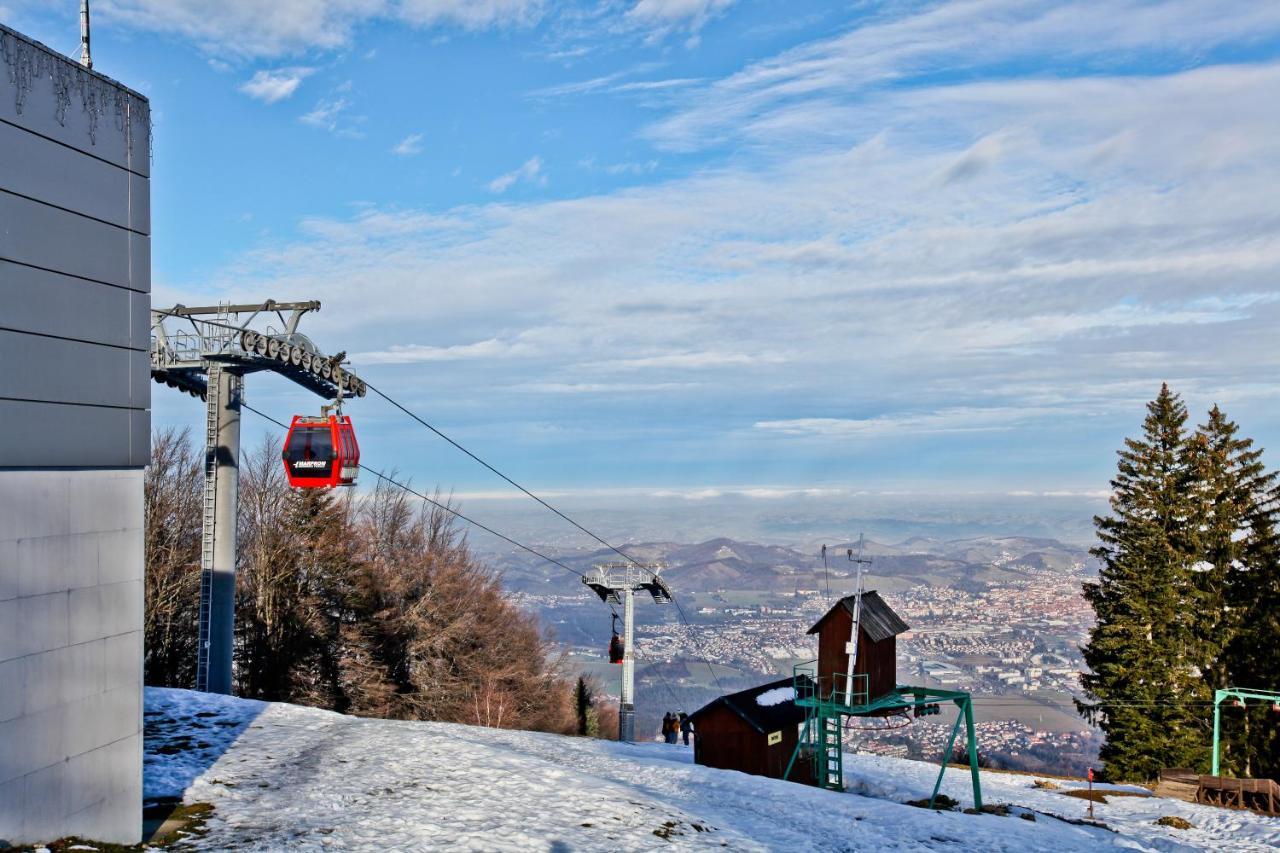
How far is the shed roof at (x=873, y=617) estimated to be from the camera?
2812 cm

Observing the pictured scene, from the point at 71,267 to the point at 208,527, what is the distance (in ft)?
49.8

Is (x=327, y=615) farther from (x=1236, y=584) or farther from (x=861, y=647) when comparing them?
(x=1236, y=584)

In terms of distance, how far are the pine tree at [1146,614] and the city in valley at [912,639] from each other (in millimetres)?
26723

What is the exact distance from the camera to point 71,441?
11.6m

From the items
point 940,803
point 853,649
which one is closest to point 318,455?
point 853,649

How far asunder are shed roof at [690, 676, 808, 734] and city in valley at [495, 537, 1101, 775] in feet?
127

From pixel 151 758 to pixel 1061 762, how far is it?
74845 mm

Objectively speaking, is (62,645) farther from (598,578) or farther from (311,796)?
(598,578)

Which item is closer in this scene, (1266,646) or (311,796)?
(311,796)

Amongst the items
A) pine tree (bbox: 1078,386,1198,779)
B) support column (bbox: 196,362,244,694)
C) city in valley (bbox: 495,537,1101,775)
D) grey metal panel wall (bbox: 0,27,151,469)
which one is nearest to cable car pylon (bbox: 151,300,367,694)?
support column (bbox: 196,362,244,694)

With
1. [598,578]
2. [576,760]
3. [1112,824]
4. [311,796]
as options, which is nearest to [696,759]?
[576,760]

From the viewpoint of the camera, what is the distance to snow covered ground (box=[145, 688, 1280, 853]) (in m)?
14.2

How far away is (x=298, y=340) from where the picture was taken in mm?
26672

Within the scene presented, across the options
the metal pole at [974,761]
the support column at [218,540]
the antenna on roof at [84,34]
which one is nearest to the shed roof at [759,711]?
the metal pole at [974,761]
